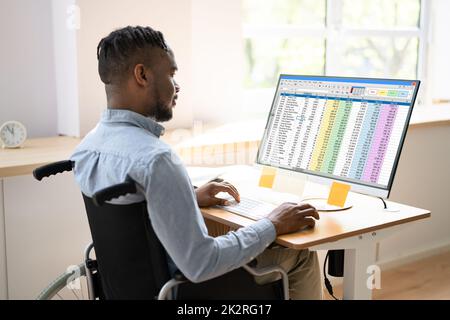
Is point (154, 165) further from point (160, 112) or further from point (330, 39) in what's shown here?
point (330, 39)

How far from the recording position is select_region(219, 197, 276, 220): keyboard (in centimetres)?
188

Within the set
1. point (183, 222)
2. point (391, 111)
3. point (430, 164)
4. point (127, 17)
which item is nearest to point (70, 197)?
point (127, 17)

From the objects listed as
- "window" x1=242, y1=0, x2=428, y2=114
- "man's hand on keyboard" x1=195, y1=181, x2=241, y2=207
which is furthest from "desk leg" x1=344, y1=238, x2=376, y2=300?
"window" x1=242, y1=0, x2=428, y2=114

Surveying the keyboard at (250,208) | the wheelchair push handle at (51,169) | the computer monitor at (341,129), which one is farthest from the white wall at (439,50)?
the wheelchair push handle at (51,169)

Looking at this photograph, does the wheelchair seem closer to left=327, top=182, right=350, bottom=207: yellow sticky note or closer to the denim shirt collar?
the denim shirt collar

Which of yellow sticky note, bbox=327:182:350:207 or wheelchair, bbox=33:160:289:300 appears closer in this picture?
wheelchair, bbox=33:160:289:300

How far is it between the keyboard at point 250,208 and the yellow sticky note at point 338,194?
18cm

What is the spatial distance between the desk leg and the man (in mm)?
164

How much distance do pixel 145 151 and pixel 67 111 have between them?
1438 millimetres

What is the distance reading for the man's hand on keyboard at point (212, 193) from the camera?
200cm

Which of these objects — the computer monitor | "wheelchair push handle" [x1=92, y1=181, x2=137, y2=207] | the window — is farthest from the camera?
the window

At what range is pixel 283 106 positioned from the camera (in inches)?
84.8

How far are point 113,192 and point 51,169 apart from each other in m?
0.43
